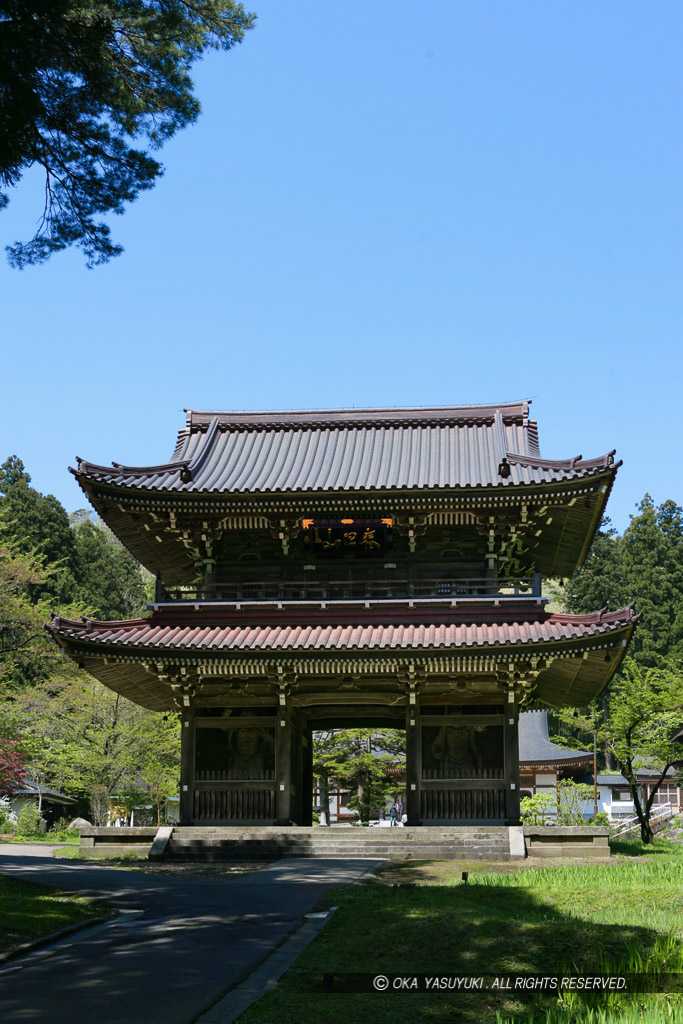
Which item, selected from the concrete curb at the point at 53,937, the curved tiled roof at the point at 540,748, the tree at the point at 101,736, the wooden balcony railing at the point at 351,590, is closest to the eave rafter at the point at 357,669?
the wooden balcony railing at the point at 351,590

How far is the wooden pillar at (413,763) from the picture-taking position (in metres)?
23.0

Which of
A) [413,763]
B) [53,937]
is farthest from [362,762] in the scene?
[53,937]

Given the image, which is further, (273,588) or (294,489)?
(273,588)

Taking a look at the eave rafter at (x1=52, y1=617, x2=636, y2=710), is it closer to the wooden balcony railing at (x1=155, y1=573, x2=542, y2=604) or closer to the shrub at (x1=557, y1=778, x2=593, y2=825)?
the wooden balcony railing at (x1=155, y1=573, x2=542, y2=604)

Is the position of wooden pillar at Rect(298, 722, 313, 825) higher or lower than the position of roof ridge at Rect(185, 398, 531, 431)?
lower

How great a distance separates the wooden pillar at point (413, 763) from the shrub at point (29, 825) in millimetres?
23262

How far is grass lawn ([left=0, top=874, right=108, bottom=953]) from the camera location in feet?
37.2

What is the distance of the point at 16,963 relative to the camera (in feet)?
33.0

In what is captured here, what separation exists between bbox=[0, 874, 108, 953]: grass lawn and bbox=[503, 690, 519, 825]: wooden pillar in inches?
452

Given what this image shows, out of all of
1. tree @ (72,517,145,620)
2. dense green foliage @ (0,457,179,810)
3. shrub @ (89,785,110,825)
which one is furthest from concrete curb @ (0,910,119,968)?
tree @ (72,517,145,620)

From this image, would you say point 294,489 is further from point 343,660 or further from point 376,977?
point 376,977

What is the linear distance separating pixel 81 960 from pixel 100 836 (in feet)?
45.4

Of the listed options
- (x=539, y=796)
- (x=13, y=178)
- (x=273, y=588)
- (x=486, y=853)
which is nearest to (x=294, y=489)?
(x=273, y=588)

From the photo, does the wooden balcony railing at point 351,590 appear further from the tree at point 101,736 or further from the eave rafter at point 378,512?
the tree at point 101,736
